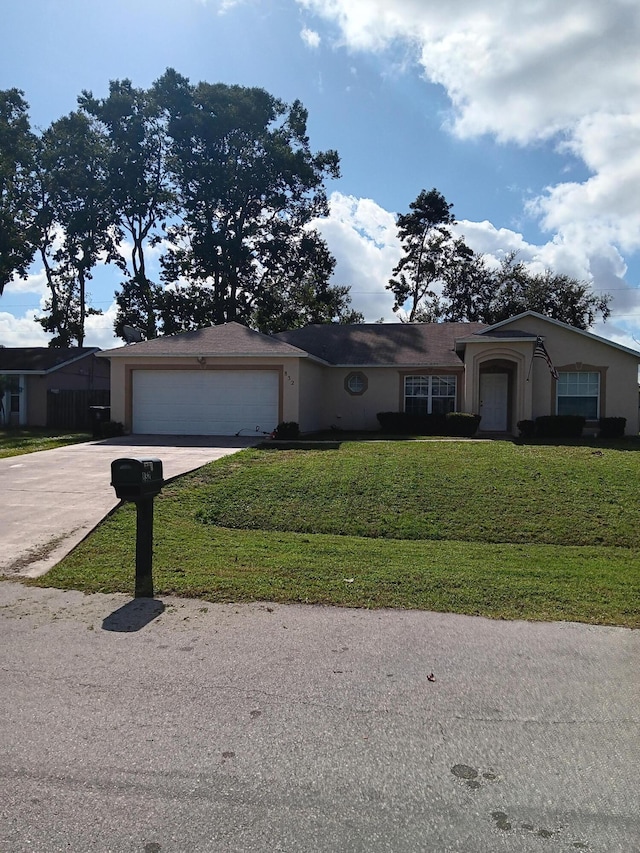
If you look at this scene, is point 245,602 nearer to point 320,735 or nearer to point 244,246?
point 320,735

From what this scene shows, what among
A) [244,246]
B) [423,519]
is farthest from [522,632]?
[244,246]

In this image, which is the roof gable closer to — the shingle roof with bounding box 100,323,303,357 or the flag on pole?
the flag on pole

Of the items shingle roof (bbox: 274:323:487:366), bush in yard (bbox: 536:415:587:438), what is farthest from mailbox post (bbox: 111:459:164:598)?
shingle roof (bbox: 274:323:487:366)

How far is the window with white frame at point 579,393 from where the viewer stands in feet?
70.0

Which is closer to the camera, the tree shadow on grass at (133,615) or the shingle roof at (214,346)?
the tree shadow on grass at (133,615)

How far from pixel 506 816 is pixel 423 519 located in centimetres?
693

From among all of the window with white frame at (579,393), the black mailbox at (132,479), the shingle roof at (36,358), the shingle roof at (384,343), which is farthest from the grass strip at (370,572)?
the shingle roof at (36,358)

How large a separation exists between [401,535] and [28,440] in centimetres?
1597

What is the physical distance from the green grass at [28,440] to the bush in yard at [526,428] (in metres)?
13.8

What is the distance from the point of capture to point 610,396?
2120 centimetres

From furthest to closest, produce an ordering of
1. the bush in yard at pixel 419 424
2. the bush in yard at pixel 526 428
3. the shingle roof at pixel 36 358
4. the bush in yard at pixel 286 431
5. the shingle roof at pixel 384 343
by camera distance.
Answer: the shingle roof at pixel 36 358 < the shingle roof at pixel 384 343 < the bush in yard at pixel 419 424 < the bush in yard at pixel 526 428 < the bush in yard at pixel 286 431

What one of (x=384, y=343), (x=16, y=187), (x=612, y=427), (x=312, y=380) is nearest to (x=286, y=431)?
(x=312, y=380)

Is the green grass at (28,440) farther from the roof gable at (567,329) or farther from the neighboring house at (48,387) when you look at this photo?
the roof gable at (567,329)

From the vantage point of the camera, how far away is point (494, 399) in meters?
22.7
